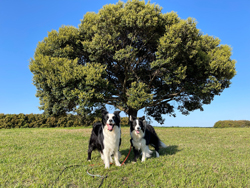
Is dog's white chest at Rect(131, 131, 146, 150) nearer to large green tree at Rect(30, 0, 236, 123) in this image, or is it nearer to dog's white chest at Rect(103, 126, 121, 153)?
dog's white chest at Rect(103, 126, 121, 153)

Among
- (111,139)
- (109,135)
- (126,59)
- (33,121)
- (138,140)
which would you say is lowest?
(138,140)

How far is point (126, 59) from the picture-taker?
1634 centimetres

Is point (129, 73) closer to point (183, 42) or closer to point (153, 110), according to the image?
point (183, 42)

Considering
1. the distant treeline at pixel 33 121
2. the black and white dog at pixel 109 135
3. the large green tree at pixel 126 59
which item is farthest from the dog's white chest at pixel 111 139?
the distant treeline at pixel 33 121

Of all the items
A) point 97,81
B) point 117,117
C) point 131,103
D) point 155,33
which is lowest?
point 117,117

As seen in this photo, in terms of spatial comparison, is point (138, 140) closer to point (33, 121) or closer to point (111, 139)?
point (111, 139)

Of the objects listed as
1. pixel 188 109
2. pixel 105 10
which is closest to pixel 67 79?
pixel 105 10

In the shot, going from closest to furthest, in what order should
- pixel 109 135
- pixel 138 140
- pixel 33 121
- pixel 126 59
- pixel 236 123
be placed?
pixel 109 135 < pixel 138 140 < pixel 126 59 < pixel 33 121 < pixel 236 123

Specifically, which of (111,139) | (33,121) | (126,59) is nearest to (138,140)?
(111,139)

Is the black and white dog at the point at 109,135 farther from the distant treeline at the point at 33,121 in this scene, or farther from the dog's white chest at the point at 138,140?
the distant treeline at the point at 33,121

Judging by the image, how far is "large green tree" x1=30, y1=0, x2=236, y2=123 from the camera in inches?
603

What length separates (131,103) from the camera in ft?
52.2

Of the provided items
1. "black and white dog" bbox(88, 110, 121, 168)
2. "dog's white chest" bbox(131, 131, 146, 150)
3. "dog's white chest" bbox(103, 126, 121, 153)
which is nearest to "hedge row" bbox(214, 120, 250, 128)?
"dog's white chest" bbox(131, 131, 146, 150)

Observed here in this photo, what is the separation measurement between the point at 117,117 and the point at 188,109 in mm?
19271
